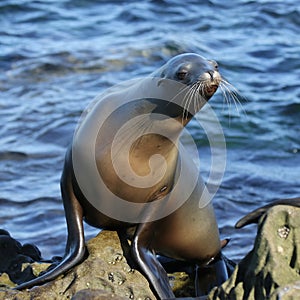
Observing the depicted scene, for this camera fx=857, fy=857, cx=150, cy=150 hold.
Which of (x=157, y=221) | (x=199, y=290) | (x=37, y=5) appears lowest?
(x=37, y=5)

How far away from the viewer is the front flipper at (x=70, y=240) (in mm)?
5152

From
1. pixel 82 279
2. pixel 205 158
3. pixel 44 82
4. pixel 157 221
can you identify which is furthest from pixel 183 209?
pixel 44 82

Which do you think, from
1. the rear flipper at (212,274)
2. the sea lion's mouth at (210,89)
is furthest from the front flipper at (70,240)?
the sea lion's mouth at (210,89)

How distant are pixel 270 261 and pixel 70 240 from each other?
6.03 feet

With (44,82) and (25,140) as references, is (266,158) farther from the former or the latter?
(44,82)

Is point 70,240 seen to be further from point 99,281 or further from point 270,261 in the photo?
point 270,261

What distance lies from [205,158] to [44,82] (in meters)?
3.38

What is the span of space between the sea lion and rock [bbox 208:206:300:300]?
127 cm

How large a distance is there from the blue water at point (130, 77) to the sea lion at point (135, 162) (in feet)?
5.95

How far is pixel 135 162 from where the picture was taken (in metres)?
5.72

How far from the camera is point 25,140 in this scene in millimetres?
10141

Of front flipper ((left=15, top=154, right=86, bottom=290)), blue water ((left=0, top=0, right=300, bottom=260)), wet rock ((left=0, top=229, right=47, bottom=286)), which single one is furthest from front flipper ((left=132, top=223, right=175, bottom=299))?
blue water ((left=0, top=0, right=300, bottom=260))

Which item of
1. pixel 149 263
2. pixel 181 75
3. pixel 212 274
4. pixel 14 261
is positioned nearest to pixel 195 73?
pixel 181 75

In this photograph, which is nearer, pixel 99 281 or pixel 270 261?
pixel 270 261
